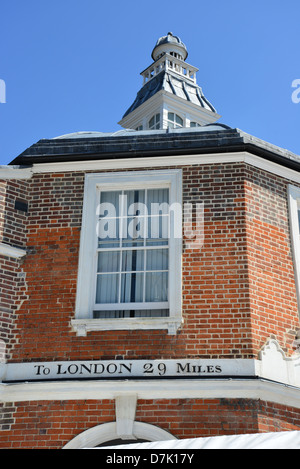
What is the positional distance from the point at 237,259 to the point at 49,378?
3.40 metres

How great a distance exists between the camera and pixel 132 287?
10297mm

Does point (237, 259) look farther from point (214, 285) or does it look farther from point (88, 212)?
point (88, 212)

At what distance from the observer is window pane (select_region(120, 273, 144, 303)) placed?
10.2 meters

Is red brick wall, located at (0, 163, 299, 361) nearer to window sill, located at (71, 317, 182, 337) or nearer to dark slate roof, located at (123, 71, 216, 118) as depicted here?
window sill, located at (71, 317, 182, 337)

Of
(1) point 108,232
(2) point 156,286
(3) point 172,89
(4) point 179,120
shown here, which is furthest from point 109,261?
(3) point 172,89

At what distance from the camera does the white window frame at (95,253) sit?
31.9 feet

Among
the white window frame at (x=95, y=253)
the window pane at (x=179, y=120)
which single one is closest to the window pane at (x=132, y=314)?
the white window frame at (x=95, y=253)

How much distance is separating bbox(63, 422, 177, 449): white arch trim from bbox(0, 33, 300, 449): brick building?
0.05 ft

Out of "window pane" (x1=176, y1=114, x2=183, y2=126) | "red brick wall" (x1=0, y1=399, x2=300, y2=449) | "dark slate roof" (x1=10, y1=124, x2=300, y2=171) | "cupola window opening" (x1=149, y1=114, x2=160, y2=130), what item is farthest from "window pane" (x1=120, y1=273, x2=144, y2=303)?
"window pane" (x1=176, y1=114, x2=183, y2=126)

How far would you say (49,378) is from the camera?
9.55 metres

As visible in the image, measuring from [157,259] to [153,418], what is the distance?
2.54 m

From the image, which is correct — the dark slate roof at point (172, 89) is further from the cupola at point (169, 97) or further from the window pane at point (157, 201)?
the window pane at point (157, 201)
